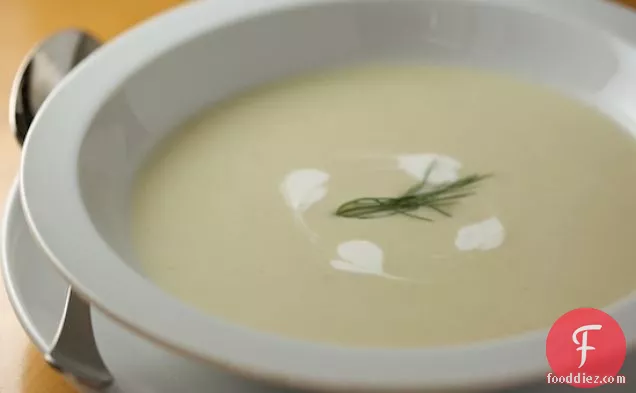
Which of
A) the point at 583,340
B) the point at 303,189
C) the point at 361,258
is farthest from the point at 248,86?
the point at 583,340

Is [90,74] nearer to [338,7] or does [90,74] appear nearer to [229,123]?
[229,123]

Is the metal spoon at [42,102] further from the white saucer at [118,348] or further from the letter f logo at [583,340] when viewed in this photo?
the letter f logo at [583,340]

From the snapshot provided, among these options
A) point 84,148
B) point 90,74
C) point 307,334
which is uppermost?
point 90,74

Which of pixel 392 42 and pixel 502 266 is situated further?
pixel 392 42

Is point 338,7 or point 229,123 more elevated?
point 338,7

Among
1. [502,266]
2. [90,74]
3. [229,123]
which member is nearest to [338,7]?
[229,123]

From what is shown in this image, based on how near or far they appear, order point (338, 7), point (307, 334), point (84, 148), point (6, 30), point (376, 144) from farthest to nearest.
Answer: point (6, 30) < point (338, 7) < point (376, 144) < point (84, 148) < point (307, 334)

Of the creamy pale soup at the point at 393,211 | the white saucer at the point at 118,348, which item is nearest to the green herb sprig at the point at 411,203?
the creamy pale soup at the point at 393,211
